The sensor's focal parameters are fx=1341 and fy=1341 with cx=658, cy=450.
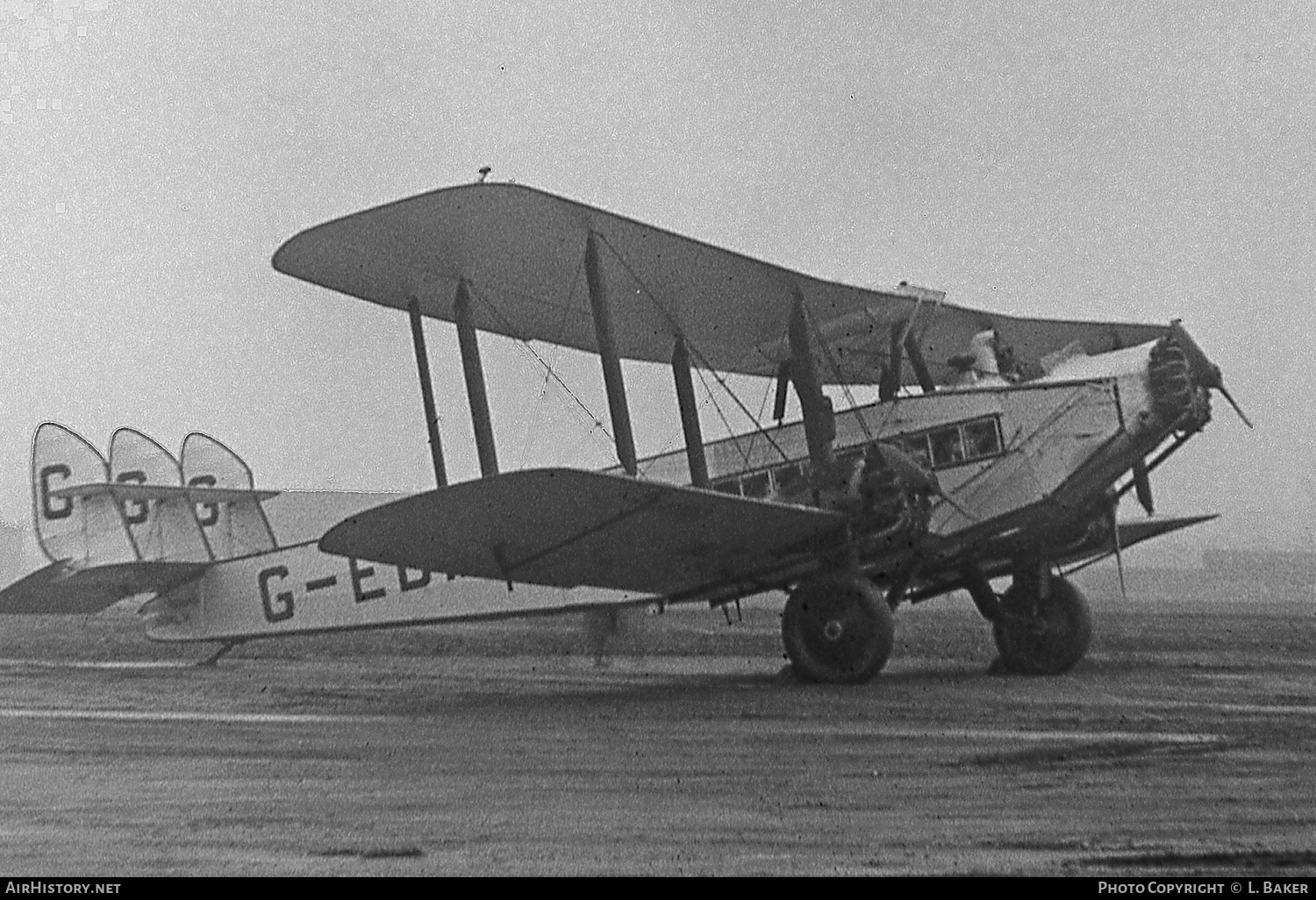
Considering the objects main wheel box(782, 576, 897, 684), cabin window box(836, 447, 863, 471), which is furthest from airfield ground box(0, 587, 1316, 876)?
cabin window box(836, 447, 863, 471)

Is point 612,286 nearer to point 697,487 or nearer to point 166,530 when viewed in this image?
point 697,487

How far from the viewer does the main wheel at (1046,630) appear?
38.4 ft

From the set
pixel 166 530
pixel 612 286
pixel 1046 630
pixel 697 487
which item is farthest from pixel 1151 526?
pixel 166 530

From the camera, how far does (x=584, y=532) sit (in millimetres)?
9711

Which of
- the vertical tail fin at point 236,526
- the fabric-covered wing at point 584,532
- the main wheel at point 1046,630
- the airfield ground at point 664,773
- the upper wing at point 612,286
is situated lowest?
the main wheel at point 1046,630

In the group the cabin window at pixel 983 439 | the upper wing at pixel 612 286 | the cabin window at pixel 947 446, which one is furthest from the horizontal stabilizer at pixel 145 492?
the cabin window at pixel 983 439

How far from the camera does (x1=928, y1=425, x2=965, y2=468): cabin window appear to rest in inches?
424

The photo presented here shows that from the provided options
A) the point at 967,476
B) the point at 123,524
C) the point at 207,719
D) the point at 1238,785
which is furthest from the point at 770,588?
the point at 123,524

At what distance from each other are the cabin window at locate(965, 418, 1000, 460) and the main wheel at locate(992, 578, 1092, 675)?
167 centimetres

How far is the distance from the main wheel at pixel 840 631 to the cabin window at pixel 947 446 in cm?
139

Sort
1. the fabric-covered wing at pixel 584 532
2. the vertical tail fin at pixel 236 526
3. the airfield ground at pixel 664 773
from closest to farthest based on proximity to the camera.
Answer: the airfield ground at pixel 664 773 → the fabric-covered wing at pixel 584 532 → the vertical tail fin at pixel 236 526

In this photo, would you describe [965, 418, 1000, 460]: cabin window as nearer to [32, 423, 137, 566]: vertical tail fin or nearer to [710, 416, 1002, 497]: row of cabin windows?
[710, 416, 1002, 497]: row of cabin windows

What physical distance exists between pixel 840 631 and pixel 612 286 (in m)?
3.76

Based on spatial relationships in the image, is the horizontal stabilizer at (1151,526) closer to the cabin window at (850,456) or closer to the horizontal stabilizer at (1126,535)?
the horizontal stabilizer at (1126,535)
